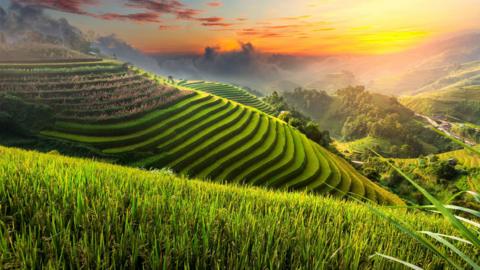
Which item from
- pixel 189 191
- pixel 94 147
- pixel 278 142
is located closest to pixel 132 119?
pixel 94 147

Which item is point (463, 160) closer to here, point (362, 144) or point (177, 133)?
point (362, 144)

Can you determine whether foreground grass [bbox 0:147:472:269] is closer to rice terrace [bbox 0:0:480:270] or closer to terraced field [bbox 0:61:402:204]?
rice terrace [bbox 0:0:480:270]

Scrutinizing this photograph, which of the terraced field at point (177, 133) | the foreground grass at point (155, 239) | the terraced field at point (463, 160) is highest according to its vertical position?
the foreground grass at point (155, 239)

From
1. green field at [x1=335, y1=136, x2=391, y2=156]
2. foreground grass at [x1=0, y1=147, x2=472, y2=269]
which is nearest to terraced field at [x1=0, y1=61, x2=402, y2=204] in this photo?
foreground grass at [x1=0, y1=147, x2=472, y2=269]

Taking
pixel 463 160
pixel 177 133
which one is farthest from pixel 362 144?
pixel 177 133

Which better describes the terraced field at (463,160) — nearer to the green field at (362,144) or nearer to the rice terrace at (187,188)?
the rice terrace at (187,188)

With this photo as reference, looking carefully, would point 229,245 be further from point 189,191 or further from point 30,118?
point 30,118

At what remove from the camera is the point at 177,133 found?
149 ft

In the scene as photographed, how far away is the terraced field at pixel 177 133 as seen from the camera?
3828 cm

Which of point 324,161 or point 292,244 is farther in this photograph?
point 324,161

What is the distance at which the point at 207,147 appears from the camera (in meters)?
41.9

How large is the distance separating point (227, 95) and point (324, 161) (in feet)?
262

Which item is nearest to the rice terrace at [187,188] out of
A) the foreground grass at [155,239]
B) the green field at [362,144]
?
the foreground grass at [155,239]

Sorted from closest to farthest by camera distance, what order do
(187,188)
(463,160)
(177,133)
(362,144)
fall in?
(187,188) → (177,133) → (463,160) → (362,144)
